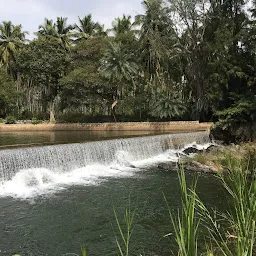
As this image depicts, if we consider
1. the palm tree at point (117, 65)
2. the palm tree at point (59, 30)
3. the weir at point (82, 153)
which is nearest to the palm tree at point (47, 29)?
the palm tree at point (59, 30)

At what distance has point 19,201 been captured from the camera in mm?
8109

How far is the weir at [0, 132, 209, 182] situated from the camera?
34.3ft

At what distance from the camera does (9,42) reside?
3294 cm

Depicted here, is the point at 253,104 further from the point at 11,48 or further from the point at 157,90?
the point at 11,48

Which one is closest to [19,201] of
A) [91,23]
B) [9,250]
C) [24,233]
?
[24,233]

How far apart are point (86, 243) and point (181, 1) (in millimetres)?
18853

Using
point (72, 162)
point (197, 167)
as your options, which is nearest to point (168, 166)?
point (197, 167)

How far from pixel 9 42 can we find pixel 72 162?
993 inches

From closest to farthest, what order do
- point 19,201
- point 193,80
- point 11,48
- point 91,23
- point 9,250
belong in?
1. point 9,250
2. point 19,201
3. point 193,80
4. point 11,48
5. point 91,23

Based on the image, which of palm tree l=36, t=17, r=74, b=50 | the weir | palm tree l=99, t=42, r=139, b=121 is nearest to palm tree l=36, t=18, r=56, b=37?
palm tree l=36, t=17, r=74, b=50

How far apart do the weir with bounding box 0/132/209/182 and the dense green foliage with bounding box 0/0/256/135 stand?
15.3ft

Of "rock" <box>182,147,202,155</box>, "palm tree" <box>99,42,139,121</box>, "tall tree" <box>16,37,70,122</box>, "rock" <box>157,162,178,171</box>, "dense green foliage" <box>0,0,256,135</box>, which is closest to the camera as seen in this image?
"rock" <box>157,162,178,171</box>

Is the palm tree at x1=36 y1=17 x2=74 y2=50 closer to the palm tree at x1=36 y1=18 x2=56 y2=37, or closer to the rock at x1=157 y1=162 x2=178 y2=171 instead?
the palm tree at x1=36 y1=18 x2=56 y2=37

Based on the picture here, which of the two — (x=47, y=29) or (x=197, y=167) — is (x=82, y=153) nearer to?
(x=197, y=167)
